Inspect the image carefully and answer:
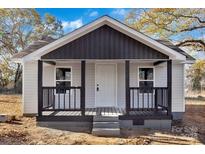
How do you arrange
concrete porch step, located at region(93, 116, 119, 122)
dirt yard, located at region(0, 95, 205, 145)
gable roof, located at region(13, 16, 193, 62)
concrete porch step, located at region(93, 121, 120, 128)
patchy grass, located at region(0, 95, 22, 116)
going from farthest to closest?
patchy grass, located at region(0, 95, 22, 116) < gable roof, located at region(13, 16, 193, 62) < concrete porch step, located at region(93, 116, 119, 122) < concrete porch step, located at region(93, 121, 120, 128) < dirt yard, located at region(0, 95, 205, 145)

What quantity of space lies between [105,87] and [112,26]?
135 inches

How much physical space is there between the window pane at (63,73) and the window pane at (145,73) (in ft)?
11.3

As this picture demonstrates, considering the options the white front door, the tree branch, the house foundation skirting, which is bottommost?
the house foundation skirting

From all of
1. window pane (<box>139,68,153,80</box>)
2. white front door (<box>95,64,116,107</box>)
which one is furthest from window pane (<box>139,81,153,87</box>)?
white front door (<box>95,64,116,107</box>)

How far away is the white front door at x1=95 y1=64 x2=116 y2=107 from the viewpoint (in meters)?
12.6

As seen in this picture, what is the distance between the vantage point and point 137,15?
23.2 m

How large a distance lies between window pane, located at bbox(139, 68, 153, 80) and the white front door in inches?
51.5

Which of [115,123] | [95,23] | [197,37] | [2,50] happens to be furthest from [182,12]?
[2,50]

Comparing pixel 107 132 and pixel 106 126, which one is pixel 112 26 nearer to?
pixel 106 126

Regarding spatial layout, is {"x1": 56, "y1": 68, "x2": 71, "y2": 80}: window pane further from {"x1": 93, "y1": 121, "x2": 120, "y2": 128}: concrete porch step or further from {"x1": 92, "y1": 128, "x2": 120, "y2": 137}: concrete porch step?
{"x1": 92, "y1": 128, "x2": 120, "y2": 137}: concrete porch step

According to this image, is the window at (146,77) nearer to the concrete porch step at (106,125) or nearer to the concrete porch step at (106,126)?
the concrete porch step at (106,126)

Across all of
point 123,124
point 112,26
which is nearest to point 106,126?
point 123,124

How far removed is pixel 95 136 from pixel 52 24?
25178mm

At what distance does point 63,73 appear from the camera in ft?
41.3
